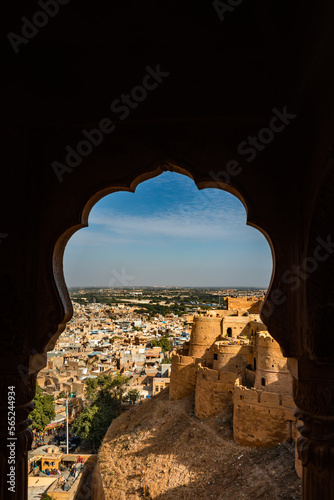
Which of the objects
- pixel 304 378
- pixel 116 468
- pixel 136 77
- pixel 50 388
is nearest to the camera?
pixel 304 378

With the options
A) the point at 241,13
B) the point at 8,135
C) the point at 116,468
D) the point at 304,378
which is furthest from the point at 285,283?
the point at 116,468

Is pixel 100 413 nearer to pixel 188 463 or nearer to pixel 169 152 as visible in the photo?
pixel 188 463

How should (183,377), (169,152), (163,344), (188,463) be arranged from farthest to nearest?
(163,344), (183,377), (188,463), (169,152)

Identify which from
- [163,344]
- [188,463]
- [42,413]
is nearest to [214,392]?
[188,463]

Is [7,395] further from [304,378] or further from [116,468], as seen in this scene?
[116,468]

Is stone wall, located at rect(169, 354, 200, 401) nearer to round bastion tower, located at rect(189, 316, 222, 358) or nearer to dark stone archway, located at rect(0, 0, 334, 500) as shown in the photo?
round bastion tower, located at rect(189, 316, 222, 358)

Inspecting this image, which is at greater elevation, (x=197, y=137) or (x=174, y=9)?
(x=174, y=9)
